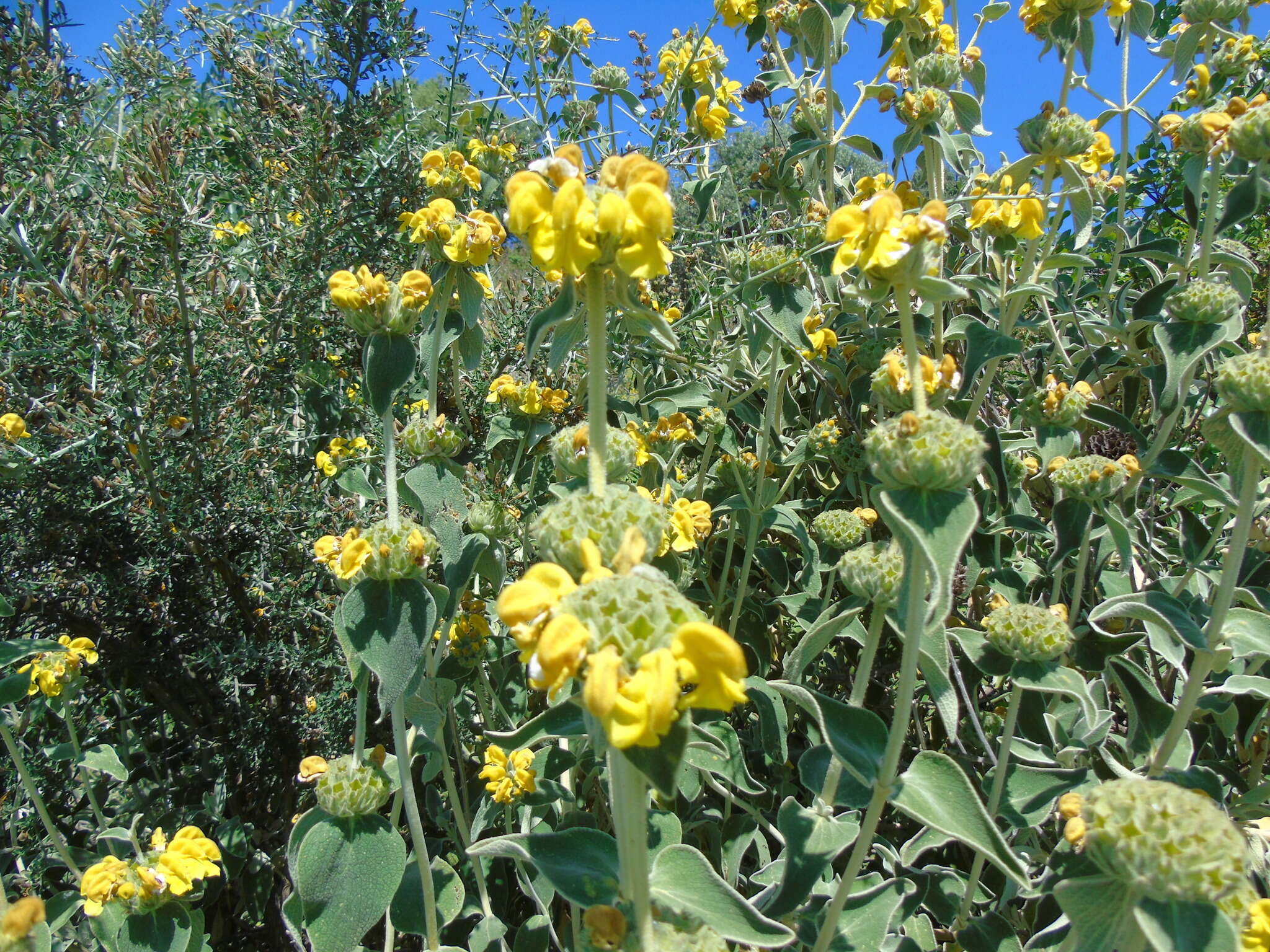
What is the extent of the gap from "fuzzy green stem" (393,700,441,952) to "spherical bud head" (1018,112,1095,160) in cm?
181

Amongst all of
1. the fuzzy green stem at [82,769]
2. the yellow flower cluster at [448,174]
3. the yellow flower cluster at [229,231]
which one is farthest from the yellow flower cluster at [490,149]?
the fuzzy green stem at [82,769]

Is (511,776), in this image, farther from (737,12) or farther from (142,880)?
(737,12)

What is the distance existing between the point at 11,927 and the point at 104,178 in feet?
6.20

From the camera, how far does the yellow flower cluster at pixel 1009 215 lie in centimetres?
157

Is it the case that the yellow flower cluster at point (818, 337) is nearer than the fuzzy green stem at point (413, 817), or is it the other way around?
the fuzzy green stem at point (413, 817)

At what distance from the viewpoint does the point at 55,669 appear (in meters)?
1.53

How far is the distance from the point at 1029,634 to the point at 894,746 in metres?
0.44

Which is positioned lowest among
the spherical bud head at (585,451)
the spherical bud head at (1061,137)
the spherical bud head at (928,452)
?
the spherical bud head at (928,452)

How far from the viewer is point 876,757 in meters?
0.93

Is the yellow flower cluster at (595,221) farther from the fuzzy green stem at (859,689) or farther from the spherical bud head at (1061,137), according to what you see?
the spherical bud head at (1061,137)

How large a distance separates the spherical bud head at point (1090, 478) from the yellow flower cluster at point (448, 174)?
4.42 ft

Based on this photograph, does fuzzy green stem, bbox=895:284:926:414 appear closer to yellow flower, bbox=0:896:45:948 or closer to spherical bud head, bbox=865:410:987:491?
spherical bud head, bbox=865:410:987:491

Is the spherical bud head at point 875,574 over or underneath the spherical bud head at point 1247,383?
underneath

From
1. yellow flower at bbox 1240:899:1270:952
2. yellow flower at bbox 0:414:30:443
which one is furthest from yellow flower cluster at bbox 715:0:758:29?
yellow flower at bbox 1240:899:1270:952
